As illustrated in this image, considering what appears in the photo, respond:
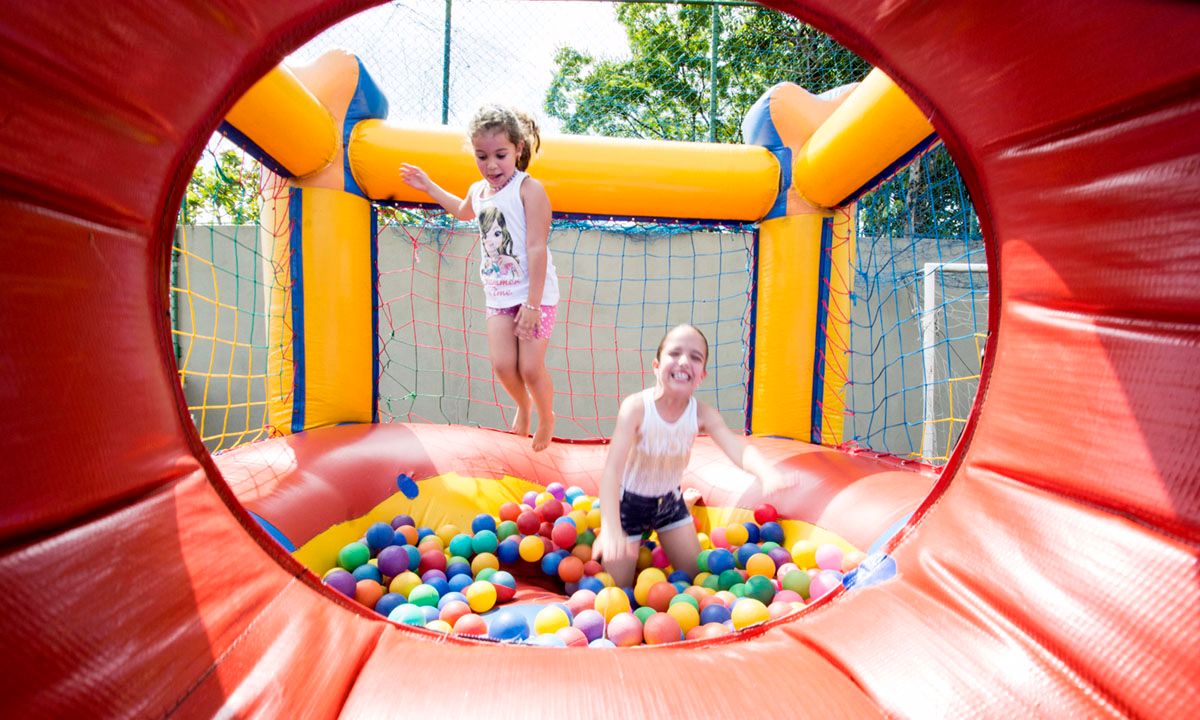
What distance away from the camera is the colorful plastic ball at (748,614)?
144cm

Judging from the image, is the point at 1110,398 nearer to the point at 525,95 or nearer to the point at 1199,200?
the point at 1199,200

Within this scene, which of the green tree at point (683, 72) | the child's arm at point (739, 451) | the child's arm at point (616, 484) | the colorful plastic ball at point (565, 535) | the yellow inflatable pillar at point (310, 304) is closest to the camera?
the child's arm at point (739, 451)

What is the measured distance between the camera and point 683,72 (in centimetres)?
549

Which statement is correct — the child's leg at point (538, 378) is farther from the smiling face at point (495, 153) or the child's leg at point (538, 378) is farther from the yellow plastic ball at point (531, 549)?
the smiling face at point (495, 153)

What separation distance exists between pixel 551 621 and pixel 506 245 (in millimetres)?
1221

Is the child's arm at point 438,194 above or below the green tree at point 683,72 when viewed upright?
below

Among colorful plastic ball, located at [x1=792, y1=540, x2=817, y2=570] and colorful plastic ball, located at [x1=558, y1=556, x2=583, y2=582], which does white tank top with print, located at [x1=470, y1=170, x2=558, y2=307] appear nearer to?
colorful plastic ball, located at [x1=558, y1=556, x2=583, y2=582]

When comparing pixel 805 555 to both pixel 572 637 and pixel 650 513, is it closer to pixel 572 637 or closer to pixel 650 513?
pixel 650 513

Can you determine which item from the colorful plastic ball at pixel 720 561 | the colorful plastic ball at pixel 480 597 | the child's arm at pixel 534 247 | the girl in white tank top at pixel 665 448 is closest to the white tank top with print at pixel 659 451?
the girl in white tank top at pixel 665 448

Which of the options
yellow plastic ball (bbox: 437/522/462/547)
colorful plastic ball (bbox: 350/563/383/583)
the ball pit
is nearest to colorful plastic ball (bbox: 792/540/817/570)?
the ball pit

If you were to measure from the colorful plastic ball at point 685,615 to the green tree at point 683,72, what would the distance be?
4.76 metres

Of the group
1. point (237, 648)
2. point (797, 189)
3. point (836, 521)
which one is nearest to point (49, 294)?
point (237, 648)

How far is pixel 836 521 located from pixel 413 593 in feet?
4.13

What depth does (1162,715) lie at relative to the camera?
54cm
